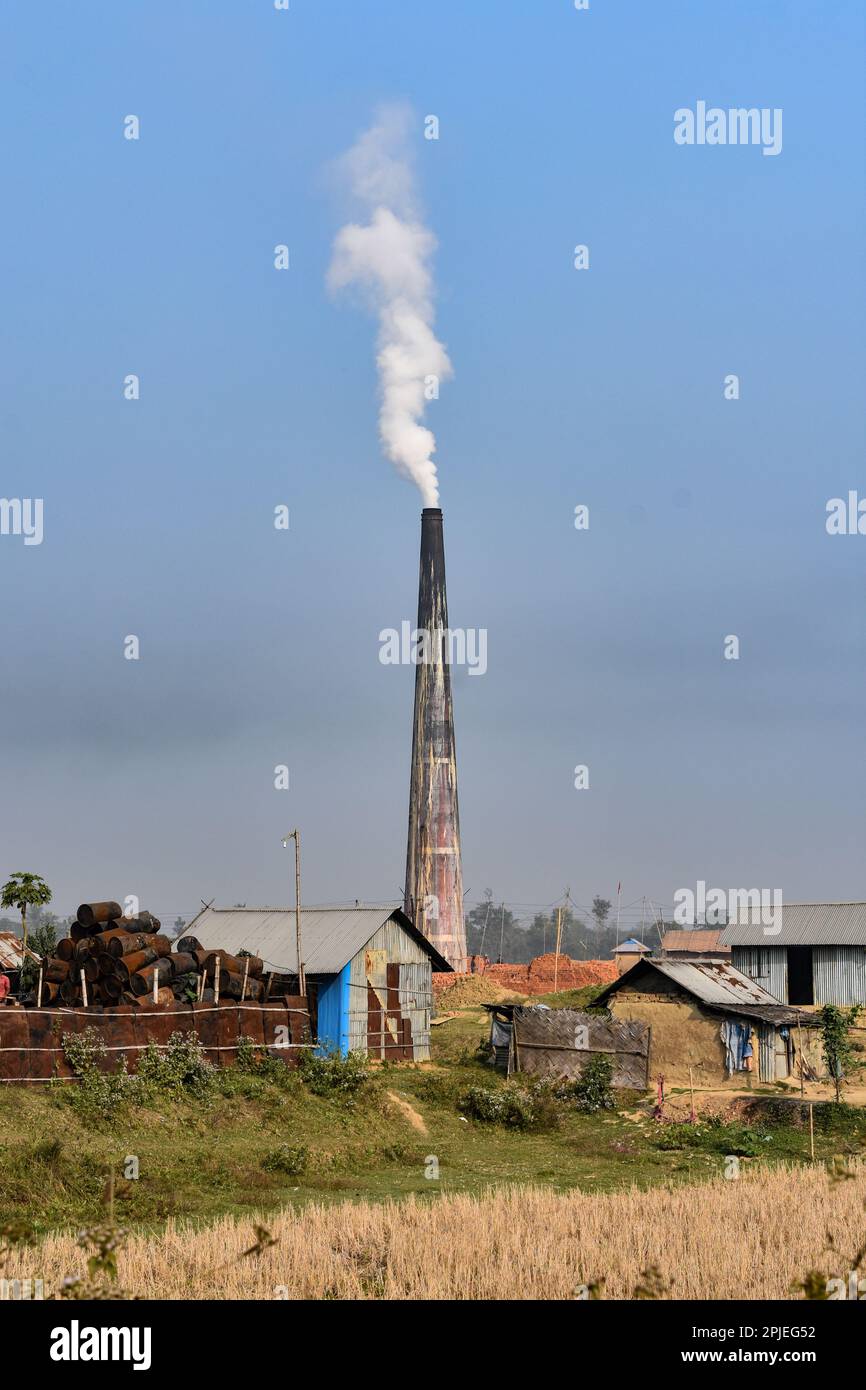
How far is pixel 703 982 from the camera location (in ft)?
118

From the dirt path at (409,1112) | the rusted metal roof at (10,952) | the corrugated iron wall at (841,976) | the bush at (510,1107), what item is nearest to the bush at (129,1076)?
the dirt path at (409,1112)

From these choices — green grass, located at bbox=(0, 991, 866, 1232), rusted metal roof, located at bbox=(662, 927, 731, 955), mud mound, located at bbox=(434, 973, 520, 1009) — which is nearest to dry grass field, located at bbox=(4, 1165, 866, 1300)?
green grass, located at bbox=(0, 991, 866, 1232)

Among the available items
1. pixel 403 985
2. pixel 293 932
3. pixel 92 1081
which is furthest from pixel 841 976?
pixel 92 1081

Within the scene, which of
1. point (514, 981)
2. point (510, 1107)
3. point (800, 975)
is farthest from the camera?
point (514, 981)

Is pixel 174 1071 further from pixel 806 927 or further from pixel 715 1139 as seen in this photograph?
pixel 806 927

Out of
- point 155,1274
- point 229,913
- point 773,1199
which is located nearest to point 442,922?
point 229,913

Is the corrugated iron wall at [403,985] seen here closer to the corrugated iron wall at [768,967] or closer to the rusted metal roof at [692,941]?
the corrugated iron wall at [768,967]

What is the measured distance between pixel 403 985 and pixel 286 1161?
54.9 feet

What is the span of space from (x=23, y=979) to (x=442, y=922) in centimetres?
3025

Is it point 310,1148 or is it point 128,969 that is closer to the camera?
point 310,1148

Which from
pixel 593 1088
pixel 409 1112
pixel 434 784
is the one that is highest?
pixel 434 784

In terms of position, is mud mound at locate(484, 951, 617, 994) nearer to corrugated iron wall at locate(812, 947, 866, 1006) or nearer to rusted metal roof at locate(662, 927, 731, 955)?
rusted metal roof at locate(662, 927, 731, 955)
